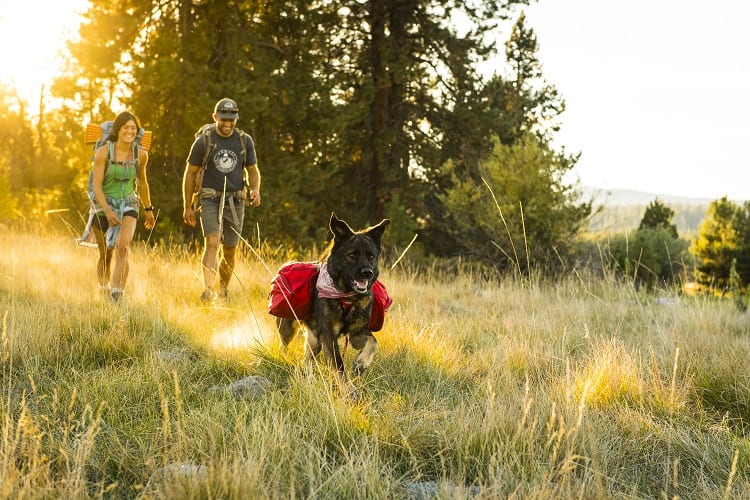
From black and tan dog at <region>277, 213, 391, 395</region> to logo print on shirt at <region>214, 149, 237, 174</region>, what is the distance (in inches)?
125

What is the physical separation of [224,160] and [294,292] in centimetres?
319

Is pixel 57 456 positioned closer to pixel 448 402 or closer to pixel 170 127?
pixel 448 402

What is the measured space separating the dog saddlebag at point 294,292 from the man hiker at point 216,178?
Result: 102 inches

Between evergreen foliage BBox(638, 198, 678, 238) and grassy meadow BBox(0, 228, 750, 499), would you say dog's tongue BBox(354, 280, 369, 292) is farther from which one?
evergreen foliage BBox(638, 198, 678, 238)

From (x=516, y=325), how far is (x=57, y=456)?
455 centimetres

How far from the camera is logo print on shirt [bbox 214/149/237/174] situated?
715cm

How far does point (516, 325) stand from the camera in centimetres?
645

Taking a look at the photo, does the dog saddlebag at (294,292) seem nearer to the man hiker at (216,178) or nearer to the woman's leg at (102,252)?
the man hiker at (216,178)

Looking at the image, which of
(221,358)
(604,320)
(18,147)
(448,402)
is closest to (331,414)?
(448,402)

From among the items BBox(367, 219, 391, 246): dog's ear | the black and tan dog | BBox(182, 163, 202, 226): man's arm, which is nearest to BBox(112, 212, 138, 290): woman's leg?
BBox(182, 163, 202, 226): man's arm

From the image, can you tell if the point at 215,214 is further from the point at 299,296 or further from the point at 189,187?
the point at 299,296

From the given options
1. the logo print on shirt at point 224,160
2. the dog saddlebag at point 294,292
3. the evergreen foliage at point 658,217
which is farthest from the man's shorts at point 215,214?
the evergreen foliage at point 658,217

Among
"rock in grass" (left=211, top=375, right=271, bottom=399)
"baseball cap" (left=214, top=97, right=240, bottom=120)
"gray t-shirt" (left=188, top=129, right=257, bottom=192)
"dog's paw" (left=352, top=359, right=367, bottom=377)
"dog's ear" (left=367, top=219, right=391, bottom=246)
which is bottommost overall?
"rock in grass" (left=211, top=375, right=271, bottom=399)

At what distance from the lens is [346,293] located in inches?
167
